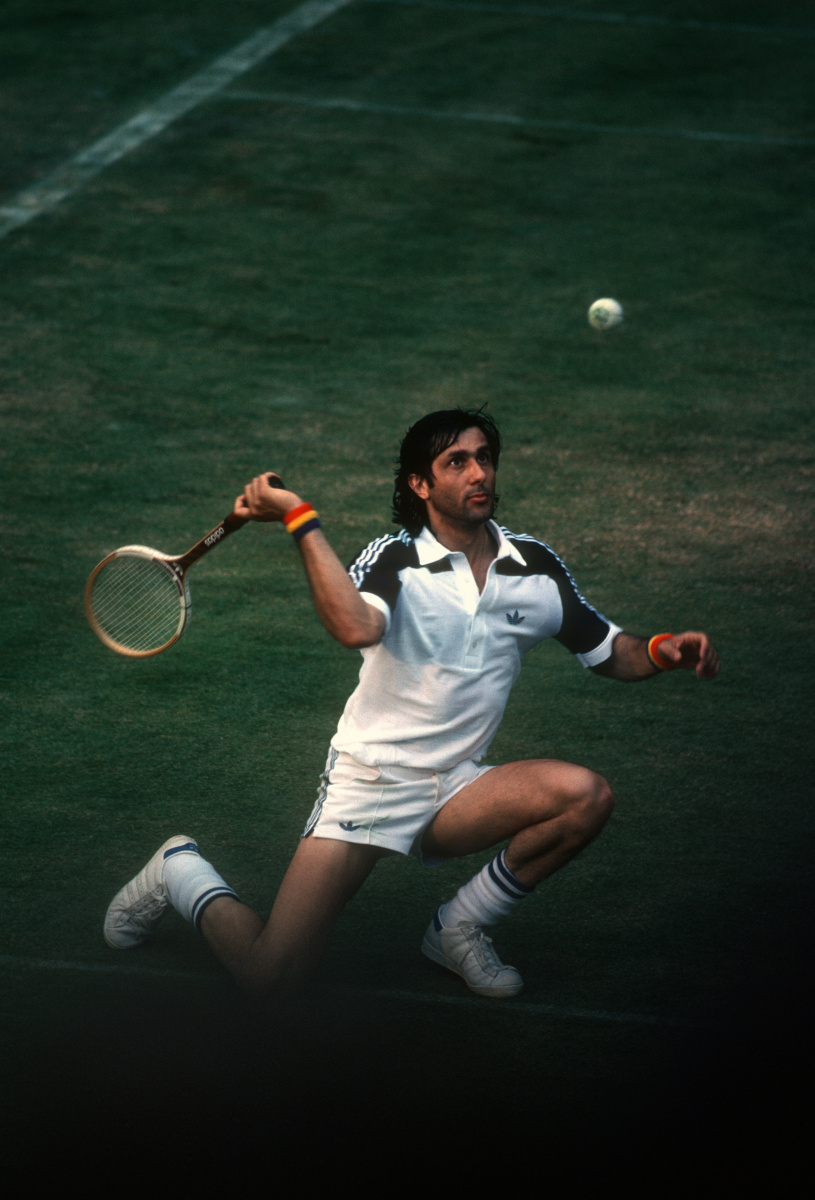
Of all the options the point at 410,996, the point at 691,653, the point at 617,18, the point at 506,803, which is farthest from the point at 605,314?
the point at 617,18

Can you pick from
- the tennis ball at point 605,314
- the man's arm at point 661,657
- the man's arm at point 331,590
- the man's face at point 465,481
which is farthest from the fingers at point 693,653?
the tennis ball at point 605,314

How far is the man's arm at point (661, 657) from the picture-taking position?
173 inches

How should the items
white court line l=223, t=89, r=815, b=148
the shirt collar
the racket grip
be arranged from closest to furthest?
1. the racket grip
2. the shirt collar
3. white court line l=223, t=89, r=815, b=148

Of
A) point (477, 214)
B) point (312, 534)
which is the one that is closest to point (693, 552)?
point (312, 534)

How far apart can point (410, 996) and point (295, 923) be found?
48cm

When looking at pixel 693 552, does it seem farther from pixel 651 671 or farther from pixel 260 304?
pixel 260 304

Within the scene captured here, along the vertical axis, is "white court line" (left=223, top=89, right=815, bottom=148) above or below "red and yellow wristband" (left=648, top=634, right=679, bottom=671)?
above

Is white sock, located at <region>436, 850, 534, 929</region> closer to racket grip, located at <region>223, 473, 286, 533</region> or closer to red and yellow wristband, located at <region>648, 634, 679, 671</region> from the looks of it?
red and yellow wristband, located at <region>648, 634, 679, 671</region>

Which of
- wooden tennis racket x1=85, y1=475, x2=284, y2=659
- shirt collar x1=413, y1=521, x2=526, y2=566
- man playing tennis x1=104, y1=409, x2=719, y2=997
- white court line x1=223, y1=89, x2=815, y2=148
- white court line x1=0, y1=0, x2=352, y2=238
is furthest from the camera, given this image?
white court line x1=223, y1=89, x2=815, y2=148

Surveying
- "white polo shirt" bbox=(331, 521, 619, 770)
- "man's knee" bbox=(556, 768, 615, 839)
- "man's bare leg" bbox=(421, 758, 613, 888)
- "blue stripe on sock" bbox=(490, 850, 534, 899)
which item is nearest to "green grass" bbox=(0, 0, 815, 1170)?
"blue stripe on sock" bbox=(490, 850, 534, 899)

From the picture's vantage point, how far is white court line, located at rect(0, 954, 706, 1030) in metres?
4.47

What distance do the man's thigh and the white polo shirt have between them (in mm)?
135

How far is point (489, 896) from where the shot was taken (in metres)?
4.56

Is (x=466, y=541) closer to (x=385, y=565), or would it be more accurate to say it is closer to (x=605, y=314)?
(x=385, y=565)
